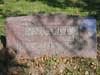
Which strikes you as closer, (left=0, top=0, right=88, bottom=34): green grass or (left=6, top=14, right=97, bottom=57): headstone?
(left=6, top=14, right=97, bottom=57): headstone

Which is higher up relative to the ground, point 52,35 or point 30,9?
point 30,9

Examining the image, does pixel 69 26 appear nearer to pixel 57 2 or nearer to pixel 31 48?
pixel 31 48

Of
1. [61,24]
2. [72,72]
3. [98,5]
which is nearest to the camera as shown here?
[72,72]

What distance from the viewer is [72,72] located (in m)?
8.40

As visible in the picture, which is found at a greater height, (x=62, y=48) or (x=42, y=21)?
(x=42, y=21)

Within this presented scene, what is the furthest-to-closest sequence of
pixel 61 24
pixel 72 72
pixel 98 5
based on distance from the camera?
1. pixel 98 5
2. pixel 61 24
3. pixel 72 72

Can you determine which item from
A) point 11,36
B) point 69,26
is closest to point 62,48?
point 69,26

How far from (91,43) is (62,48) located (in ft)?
2.22

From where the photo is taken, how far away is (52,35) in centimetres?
903

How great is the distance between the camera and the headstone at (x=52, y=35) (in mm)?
8938

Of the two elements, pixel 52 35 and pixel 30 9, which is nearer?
pixel 52 35

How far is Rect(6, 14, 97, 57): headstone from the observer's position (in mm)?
8938

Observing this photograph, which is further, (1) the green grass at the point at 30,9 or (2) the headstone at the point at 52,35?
(1) the green grass at the point at 30,9

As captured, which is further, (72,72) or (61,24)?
(61,24)
